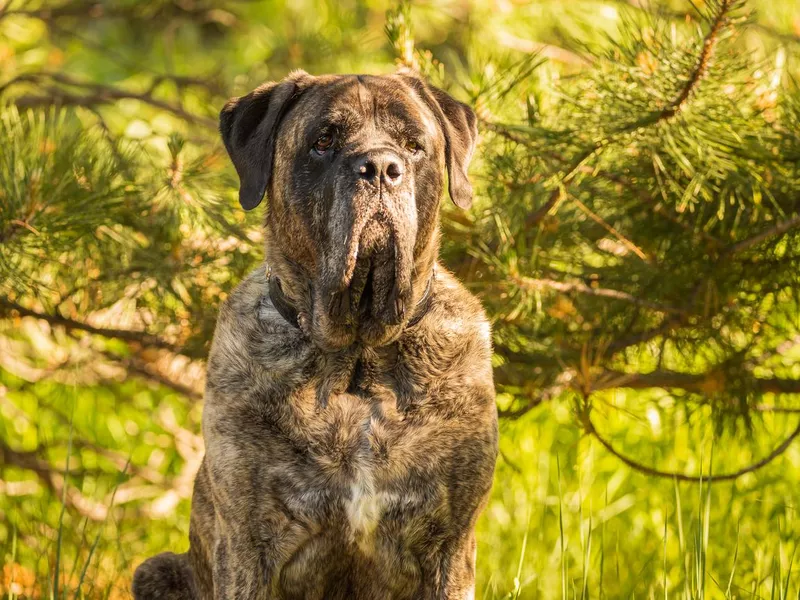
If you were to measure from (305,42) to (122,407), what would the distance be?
2.21m

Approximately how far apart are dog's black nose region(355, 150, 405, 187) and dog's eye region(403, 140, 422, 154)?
0.64 ft

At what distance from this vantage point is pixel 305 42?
16.3ft

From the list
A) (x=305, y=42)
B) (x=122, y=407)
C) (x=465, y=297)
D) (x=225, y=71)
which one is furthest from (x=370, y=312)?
(x=122, y=407)

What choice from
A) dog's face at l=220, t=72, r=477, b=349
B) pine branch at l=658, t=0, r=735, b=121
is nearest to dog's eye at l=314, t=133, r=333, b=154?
dog's face at l=220, t=72, r=477, b=349

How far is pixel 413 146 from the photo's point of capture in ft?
9.43

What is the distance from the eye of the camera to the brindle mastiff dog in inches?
105

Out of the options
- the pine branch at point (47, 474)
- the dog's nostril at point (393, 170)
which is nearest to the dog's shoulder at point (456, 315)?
the dog's nostril at point (393, 170)

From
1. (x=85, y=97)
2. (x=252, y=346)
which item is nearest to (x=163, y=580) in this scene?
(x=252, y=346)

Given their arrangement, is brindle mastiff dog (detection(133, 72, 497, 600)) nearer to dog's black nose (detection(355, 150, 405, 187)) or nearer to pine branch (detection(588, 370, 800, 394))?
dog's black nose (detection(355, 150, 405, 187))

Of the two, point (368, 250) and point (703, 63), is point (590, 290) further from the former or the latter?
point (368, 250)

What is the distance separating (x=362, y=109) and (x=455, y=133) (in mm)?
336

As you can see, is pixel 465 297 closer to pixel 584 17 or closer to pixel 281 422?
pixel 281 422

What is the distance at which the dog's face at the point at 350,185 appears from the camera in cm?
269

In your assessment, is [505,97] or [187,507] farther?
[187,507]
